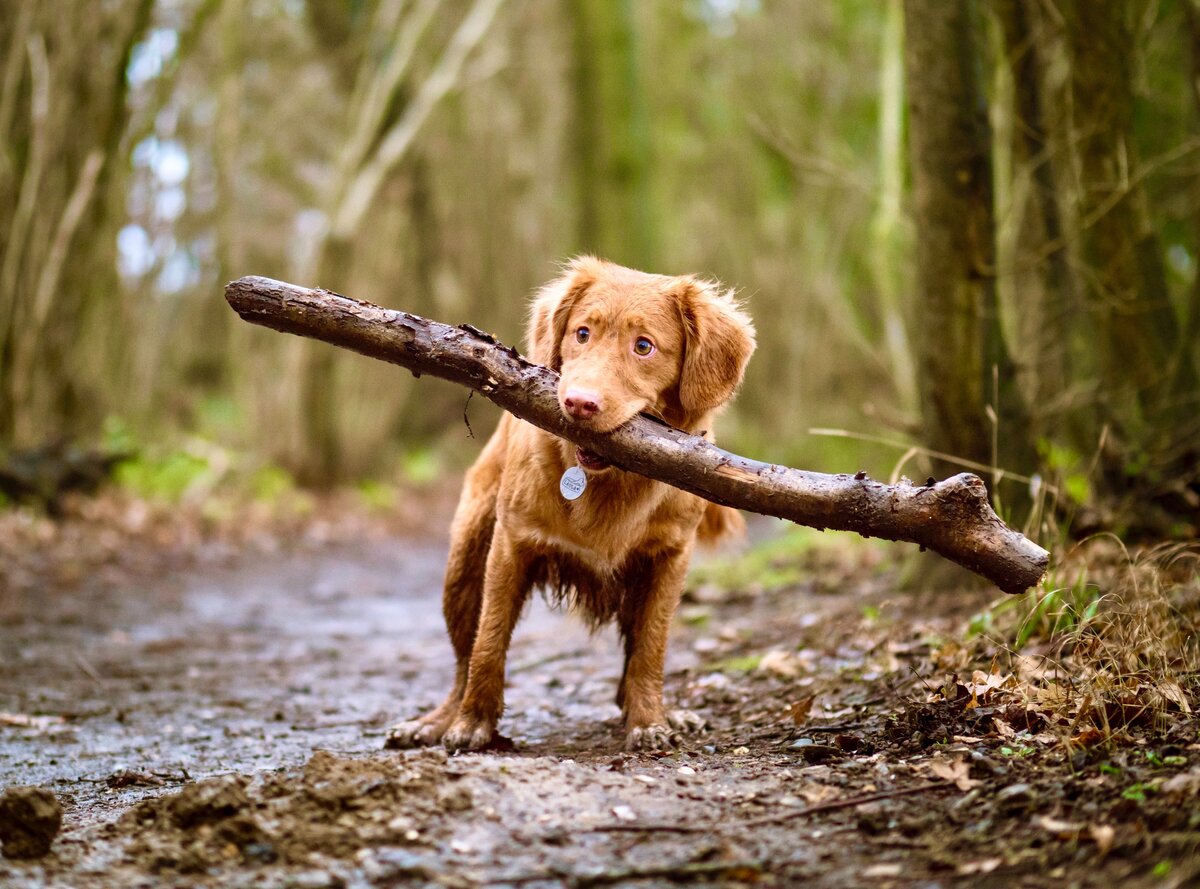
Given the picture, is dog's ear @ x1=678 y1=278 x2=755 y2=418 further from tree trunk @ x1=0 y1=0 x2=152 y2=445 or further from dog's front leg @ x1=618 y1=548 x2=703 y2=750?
tree trunk @ x1=0 y1=0 x2=152 y2=445

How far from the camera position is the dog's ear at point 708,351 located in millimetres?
4676

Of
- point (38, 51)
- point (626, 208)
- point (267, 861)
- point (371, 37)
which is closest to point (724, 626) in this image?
point (267, 861)

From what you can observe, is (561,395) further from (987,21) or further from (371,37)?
(371,37)

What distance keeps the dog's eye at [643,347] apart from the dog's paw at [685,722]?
1.55m

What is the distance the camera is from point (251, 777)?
361cm

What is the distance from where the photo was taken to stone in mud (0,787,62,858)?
3.11m

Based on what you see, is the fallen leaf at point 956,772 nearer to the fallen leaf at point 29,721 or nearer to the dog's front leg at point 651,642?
the dog's front leg at point 651,642

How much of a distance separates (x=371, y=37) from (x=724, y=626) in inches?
510

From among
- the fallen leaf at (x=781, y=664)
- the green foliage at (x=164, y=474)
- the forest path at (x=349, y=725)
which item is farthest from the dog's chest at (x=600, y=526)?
the green foliage at (x=164, y=474)

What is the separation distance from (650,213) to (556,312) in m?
9.71

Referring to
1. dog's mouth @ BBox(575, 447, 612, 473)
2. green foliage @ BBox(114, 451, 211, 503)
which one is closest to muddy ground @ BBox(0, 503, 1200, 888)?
dog's mouth @ BBox(575, 447, 612, 473)

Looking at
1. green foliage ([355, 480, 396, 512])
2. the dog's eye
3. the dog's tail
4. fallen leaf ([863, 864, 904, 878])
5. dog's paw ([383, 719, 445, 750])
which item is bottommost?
green foliage ([355, 480, 396, 512])

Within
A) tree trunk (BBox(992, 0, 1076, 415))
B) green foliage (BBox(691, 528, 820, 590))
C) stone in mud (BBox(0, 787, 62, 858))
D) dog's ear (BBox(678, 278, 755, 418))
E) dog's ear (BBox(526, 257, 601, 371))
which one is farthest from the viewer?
green foliage (BBox(691, 528, 820, 590))

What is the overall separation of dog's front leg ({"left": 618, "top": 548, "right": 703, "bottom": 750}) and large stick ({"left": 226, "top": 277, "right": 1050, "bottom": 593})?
0.91 metres
